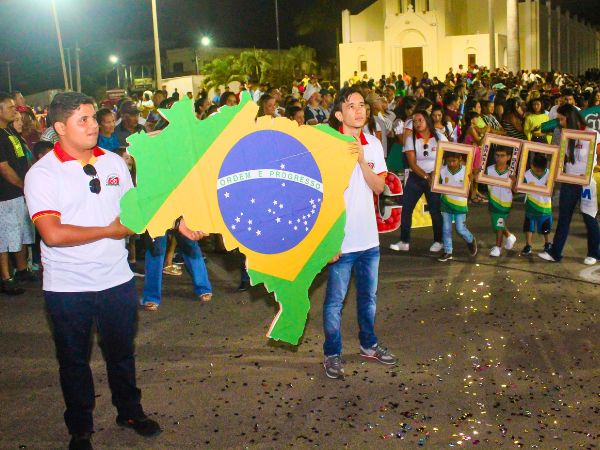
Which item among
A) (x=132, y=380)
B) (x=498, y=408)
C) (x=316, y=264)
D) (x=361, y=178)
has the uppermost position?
(x=361, y=178)

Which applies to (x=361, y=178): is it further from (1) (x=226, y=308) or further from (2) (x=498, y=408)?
(1) (x=226, y=308)

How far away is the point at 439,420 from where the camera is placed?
526cm

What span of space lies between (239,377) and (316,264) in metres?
1.40

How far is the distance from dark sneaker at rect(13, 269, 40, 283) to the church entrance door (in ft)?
177

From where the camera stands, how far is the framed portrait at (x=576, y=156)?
30.3 feet

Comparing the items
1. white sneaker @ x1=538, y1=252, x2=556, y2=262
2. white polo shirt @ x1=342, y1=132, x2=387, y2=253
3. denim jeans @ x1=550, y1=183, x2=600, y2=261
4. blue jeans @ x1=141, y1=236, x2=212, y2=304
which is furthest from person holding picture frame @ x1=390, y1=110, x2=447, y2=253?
white polo shirt @ x1=342, y1=132, x2=387, y2=253

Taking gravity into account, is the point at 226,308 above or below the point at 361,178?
below

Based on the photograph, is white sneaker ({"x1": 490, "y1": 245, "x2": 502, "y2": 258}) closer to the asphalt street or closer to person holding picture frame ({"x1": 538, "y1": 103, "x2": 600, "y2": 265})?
person holding picture frame ({"x1": 538, "y1": 103, "x2": 600, "y2": 265})

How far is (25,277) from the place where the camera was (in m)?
10.2

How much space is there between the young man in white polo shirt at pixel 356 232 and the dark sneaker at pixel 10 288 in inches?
186

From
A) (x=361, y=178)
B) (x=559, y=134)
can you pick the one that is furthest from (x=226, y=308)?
(x=559, y=134)

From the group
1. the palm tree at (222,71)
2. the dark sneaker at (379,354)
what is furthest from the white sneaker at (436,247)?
the palm tree at (222,71)

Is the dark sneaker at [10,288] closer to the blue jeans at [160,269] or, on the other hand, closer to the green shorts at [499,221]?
the blue jeans at [160,269]

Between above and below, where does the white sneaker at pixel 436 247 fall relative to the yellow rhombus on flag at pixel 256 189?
below
